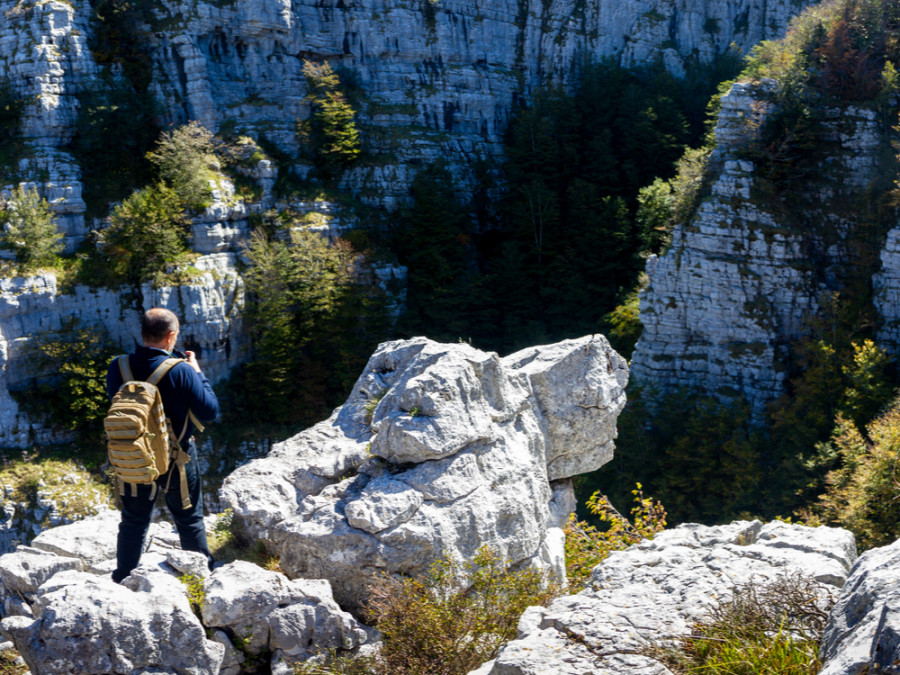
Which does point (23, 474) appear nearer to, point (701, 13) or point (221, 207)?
point (221, 207)

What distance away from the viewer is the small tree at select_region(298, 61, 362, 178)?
32.5m

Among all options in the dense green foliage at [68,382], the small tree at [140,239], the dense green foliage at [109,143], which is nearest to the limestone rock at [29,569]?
the dense green foliage at [68,382]

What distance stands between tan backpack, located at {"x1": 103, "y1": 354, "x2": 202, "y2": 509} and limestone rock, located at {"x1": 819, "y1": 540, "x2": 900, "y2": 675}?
4.35m

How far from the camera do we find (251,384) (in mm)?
28062

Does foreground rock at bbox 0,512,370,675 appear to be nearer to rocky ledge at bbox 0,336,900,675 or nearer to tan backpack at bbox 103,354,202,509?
rocky ledge at bbox 0,336,900,675

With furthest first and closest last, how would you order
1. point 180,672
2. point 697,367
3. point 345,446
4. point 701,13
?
point 701,13 < point 697,367 < point 345,446 < point 180,672

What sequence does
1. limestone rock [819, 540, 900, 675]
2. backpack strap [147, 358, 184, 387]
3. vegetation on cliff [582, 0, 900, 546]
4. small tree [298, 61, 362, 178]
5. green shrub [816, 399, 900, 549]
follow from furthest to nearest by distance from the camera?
small tree [298, 61, 362, 178] < vegetation on cliff [582, 0, 900, 546] < green shrub [816, 399, 900, 549] < backpack strap [147, 358, 184, 387] < limestone rock [819, 540, 900, 675]

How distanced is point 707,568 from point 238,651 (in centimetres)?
353

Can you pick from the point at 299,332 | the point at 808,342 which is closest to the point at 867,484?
the point at 808,342

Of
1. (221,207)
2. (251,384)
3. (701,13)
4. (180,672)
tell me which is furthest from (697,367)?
(701,13)

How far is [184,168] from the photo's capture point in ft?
90.6

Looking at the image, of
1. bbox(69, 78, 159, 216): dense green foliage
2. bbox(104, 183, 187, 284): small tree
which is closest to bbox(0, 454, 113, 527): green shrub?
bbox(104, 183, 187, 284): small tree

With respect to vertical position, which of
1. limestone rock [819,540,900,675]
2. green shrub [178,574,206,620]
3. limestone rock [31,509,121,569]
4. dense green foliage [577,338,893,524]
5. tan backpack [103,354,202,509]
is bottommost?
dense green foliage [577,338,893,524]

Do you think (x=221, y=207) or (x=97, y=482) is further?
(x=221, y=207)
